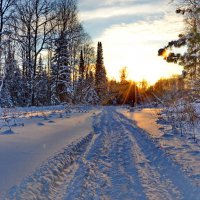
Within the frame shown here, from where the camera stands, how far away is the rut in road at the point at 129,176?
5.89 m

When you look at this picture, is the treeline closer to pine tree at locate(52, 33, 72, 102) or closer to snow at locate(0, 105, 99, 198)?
pine tree at locate(52, 33, 72, 102)

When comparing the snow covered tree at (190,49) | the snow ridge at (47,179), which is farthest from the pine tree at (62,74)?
the snow ridge at (47,179)

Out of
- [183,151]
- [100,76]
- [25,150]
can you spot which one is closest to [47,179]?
[25,150]

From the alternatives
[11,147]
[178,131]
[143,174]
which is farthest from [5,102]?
[143,174]

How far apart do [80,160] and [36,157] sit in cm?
111

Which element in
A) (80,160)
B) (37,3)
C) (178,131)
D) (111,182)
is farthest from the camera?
(37,3)

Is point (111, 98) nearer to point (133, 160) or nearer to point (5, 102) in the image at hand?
point (5, 102)

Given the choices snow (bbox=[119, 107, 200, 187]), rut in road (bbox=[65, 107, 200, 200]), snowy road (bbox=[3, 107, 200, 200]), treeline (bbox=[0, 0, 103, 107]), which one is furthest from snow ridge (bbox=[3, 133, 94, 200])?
treeline (bbox=[0, 0, 103, 107])

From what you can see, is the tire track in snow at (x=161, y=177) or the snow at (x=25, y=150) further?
the snow at (x=25, y=150)

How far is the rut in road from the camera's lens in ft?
19.3

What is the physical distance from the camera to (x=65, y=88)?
42.8 meters

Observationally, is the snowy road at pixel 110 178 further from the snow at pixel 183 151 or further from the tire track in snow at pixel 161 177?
the snow at pixel 183 151

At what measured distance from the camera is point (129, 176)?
710 centimetres

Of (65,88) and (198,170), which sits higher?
(65,88)
